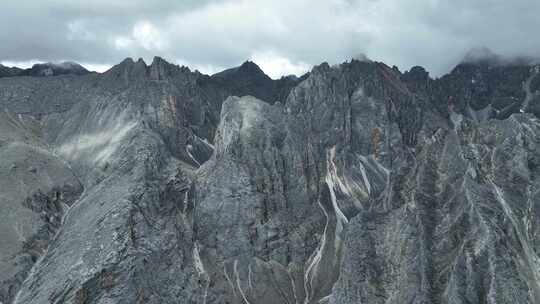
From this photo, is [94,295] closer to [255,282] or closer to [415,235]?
[255,282]

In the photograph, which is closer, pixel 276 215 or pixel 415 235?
pixel 415 235

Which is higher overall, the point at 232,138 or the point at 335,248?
the point at 232,138

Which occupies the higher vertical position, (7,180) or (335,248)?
(7,180)

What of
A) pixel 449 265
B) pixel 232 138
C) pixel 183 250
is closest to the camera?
pixel 449 265

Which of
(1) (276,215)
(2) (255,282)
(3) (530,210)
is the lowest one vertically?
(2) (255,282)

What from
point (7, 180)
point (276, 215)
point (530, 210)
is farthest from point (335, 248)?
point (7, 180)

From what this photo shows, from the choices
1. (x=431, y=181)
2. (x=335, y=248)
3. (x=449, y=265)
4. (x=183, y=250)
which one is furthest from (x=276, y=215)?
(x=449, y=265)

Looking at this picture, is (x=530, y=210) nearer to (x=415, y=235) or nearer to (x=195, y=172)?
(x=415, y=235)

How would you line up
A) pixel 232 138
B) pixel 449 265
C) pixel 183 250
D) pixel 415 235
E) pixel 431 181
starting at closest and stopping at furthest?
pixel 449 265
pixel 415 235
pixel 431 181
pixel 183 250
pixel 232 138

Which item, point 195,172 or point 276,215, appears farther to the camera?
point 195,172
